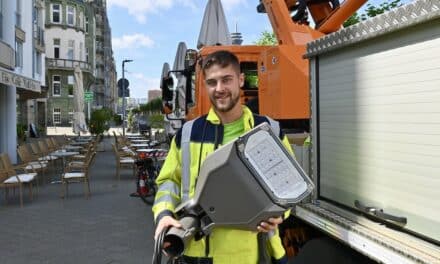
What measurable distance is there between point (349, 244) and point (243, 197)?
1.02m

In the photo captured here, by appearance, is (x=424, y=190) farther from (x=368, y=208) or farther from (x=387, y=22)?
(x=387, y=22)

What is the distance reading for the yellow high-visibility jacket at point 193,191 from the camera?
2.21 m

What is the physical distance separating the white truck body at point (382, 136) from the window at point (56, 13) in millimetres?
68329

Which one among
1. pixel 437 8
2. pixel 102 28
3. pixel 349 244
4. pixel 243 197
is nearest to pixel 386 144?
pixel 349 244

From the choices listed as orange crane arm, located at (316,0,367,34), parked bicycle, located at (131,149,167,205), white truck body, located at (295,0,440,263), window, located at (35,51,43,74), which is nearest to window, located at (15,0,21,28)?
window, located at (35,51,43,74)

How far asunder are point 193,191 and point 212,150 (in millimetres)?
201

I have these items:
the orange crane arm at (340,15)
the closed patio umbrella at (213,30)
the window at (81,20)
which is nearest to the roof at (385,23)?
the orange crane arm at (340,15)

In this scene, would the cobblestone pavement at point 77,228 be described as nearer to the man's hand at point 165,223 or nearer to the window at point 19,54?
the man's hand at point 165,223

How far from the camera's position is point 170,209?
212cm

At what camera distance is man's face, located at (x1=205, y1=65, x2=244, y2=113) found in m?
2.17

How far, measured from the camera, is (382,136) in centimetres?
255

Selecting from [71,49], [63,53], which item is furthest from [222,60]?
[71,49]

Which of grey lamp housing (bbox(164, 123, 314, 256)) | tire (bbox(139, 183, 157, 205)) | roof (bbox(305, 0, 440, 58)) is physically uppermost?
roof (bbox(305, 0, 440, 58))

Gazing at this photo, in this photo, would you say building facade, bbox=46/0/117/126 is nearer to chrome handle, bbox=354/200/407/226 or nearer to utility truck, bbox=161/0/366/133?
utility truck, bbox=161/0/366/133
